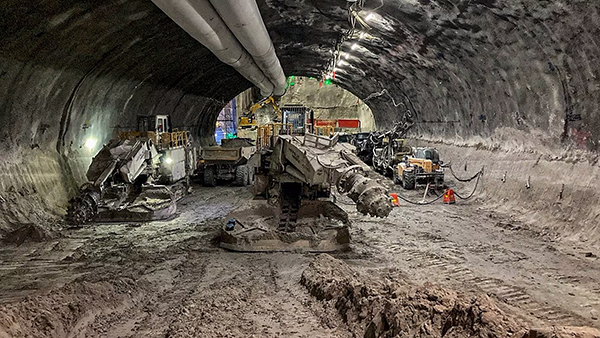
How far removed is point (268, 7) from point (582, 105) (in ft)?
28.0

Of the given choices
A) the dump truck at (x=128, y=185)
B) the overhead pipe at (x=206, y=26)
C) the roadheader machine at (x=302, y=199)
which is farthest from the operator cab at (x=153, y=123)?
the roadheader machine at (x=302, y=199)

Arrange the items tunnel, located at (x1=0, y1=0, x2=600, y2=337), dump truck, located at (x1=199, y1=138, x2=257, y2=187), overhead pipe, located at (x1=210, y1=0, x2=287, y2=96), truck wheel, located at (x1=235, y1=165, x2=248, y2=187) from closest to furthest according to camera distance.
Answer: overhead pipe, located at (x1=210, y1=0, x2=287, y2=96) < tunnel, located at (x1=0, y1=0, x2=600, y2=337) < dump truck, located at (x1=199, y1=138, x2=257, y2=187) < truck wheel, located at (x1=235, y1=165, x2=248, y2=187)

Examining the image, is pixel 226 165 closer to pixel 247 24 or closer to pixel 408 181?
pixel 408 181

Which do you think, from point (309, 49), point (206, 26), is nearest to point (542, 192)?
point (206, 26)

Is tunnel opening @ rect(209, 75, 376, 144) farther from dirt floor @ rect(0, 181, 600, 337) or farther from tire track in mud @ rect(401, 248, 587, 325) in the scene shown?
tire track in mud @ rect(401, 248, 587, 325)

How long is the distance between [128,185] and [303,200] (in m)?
5.80

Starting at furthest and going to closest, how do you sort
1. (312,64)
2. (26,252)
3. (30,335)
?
(312,64) → (26,252) → (30,335)

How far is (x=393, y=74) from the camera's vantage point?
20156mm

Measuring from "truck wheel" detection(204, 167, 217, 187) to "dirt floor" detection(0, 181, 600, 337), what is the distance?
616cm

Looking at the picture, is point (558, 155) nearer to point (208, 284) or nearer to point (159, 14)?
point (208, 284)

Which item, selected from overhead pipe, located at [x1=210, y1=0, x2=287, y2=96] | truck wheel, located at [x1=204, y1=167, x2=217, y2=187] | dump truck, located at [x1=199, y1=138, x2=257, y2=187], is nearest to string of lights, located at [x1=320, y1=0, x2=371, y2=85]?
overhead pipe, located at [x1=210, y1=0, x2=287, y2=96]

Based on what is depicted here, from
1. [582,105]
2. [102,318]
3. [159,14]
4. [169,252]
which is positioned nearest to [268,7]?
[159,14]

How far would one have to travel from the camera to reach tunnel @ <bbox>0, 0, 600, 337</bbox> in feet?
29.8

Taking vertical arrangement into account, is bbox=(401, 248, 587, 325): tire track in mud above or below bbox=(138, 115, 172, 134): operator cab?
below
